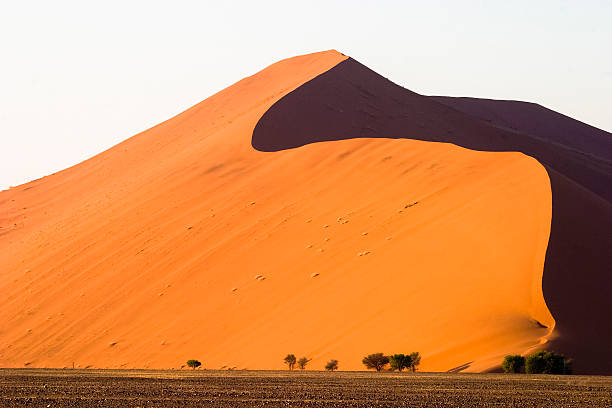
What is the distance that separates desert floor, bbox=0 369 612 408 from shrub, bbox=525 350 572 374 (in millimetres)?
761

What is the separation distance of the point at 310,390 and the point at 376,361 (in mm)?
6835

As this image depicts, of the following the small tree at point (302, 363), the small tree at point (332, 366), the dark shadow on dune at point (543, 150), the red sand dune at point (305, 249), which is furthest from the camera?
the red sand dune at point (305, 249)

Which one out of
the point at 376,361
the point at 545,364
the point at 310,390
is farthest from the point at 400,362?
the point at 310,390

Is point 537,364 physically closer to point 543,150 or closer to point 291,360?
point 291,360

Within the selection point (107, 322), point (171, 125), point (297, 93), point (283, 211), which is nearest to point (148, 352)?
point (107, 322)

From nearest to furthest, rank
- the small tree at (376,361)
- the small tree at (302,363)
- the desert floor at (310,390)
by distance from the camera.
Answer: the desert floor at (310,390) < the small tree at (376,361) < the small tree at (302,363)

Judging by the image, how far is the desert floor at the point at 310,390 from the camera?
15.0 m

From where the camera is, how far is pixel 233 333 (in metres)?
30.2

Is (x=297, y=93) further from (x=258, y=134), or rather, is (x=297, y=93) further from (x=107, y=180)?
(x=107, y=180)

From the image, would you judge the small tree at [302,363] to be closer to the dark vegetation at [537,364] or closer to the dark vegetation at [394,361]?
the dark vegetation at [394,361]

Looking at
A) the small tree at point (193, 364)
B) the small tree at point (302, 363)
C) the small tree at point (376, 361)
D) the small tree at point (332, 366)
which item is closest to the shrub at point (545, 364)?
the small tree at point (376, 361)

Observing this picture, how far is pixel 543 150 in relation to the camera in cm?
5662

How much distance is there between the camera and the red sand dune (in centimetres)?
2616

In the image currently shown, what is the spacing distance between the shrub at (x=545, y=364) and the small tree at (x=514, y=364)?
4.5 inches
